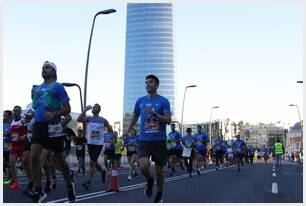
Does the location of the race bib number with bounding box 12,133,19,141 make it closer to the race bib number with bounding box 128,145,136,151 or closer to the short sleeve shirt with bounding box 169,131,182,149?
the race bib number with bounding box 128,145,136,151

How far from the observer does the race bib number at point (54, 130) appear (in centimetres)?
746

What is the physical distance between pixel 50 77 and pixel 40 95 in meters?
0.30

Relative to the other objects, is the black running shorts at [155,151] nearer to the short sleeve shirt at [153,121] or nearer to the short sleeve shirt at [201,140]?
the short sleeve shirt at [153,121]

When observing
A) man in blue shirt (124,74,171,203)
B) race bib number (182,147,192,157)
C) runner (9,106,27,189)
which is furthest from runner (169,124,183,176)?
man in blue shirt (124,74,171,203)

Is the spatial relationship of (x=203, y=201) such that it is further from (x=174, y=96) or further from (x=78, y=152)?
(x=174, y=96)

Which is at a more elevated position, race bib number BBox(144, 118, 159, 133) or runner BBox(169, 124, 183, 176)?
race bib number BBox(144, 118, 159, 133)

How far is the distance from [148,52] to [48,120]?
183374 mm

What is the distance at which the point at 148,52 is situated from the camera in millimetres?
189875

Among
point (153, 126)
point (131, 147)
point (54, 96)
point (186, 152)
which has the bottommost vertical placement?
point (186, 152)

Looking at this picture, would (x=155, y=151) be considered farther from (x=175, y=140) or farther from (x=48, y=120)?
(x=175, y=140)

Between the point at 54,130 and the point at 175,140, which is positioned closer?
the point at 54,130

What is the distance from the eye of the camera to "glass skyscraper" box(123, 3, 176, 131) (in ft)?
620

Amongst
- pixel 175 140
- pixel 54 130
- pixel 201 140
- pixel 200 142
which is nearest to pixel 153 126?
pixel 54 130

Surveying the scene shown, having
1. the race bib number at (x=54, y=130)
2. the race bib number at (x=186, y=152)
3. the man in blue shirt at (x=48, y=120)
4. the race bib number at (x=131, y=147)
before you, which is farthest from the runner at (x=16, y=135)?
the race bib number at (x=186, y=152)
